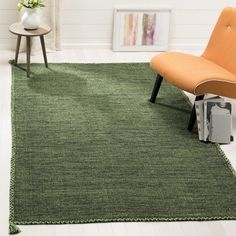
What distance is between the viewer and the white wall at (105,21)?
547 centimetres

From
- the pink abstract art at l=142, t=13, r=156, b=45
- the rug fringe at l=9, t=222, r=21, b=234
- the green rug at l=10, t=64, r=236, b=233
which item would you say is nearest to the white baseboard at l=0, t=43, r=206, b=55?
the pink abstract art at l=142, t=13, r=156, b=45

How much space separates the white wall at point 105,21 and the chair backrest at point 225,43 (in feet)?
3.60

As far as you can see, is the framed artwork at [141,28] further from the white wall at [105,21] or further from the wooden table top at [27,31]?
the wooden table top at [27,31]

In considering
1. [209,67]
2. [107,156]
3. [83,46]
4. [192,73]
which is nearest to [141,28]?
[83,46]

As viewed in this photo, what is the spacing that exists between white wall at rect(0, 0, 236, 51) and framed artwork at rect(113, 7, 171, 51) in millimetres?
65

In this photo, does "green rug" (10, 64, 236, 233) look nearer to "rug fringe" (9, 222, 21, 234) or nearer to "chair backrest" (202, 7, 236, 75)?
"rug fringe" (9, 222, 21, 234)

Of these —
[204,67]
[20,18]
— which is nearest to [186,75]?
[204,67]

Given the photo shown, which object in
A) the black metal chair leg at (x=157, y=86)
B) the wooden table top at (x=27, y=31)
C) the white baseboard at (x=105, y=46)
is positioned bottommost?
the white baseboard at (x=105, y=46)

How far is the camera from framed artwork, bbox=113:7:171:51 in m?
5.55

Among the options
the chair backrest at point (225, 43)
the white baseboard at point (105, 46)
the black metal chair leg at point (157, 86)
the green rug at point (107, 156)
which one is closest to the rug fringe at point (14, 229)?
the green rug at point (107, 156)

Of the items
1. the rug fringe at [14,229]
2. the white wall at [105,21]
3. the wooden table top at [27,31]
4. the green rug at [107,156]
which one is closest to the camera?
the rug fringe at [14,229]

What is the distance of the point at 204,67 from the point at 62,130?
1091 mm

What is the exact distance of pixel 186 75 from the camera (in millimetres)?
4152

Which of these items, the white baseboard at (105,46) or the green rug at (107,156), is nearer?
the green rug at (107,156)
